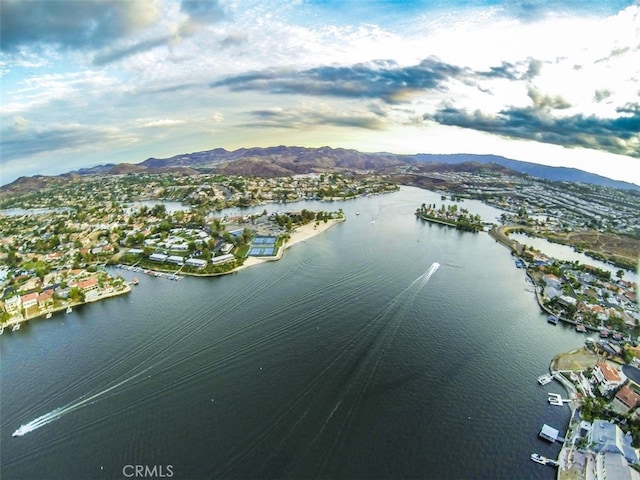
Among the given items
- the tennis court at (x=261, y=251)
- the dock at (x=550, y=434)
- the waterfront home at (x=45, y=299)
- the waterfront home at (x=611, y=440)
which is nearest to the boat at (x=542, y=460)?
the dock at (x=550, y=434)

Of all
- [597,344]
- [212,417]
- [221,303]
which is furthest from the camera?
[221,303]

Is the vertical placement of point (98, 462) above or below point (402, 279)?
below

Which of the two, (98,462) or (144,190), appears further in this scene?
(144,190)

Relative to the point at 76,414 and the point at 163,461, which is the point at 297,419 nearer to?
the point at 163,461

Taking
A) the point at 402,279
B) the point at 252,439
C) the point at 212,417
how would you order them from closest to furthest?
the point at 252,439, the point at 212,417, the point at 402,279

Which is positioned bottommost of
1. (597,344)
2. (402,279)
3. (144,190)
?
(597,344)

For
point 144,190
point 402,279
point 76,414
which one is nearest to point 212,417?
point 76,414

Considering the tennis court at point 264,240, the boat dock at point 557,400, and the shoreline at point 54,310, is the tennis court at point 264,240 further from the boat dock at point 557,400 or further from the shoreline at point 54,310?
the boat dock at point 557,400
